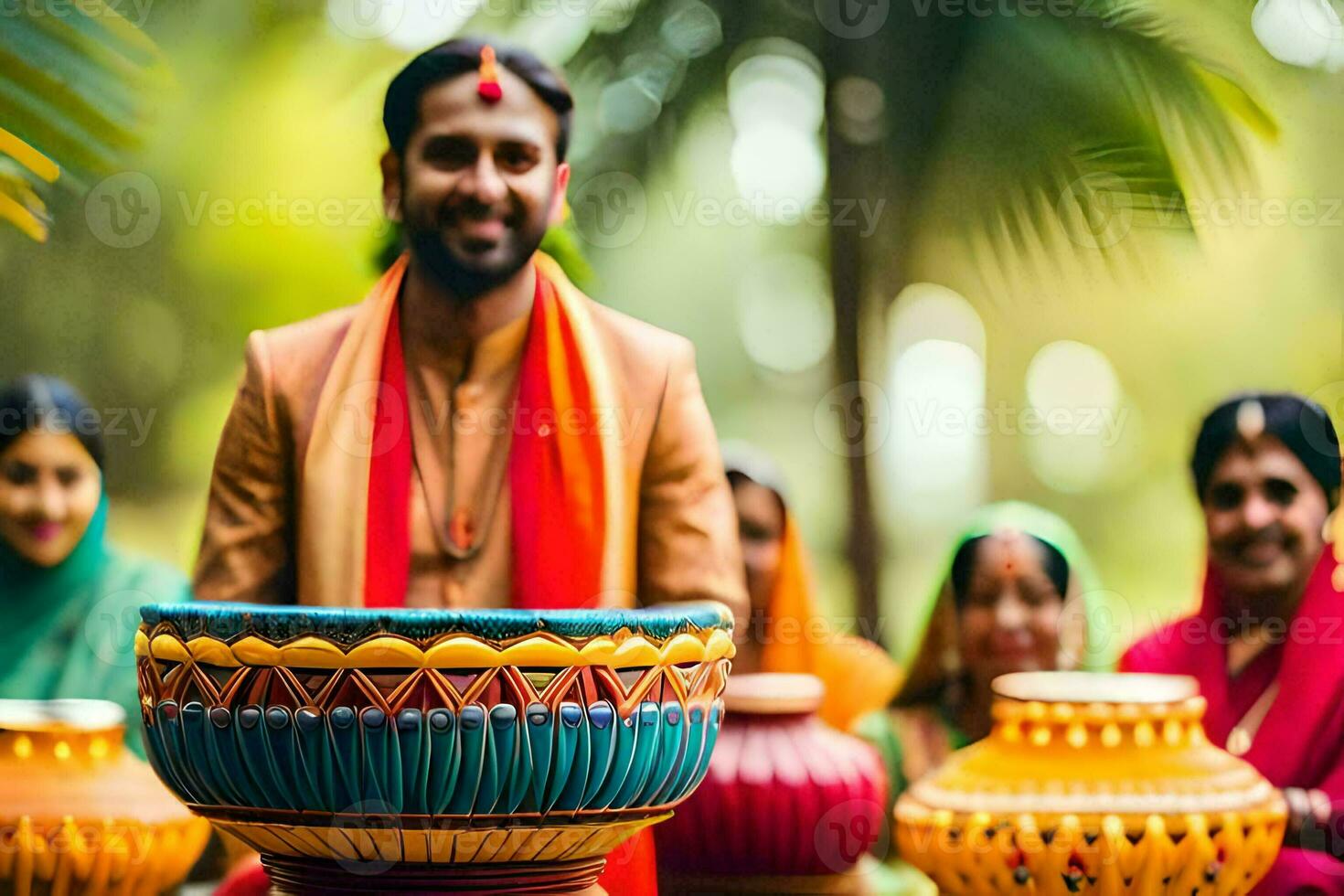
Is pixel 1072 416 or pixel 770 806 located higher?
pixel 1072 416

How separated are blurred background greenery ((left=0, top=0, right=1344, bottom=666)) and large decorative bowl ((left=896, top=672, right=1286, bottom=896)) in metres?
0.56

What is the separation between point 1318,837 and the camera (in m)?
1.70

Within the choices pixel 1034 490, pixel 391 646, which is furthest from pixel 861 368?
pixel 391 646

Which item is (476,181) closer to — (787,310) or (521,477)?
(521,477)

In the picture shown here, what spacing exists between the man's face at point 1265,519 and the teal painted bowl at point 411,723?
1.02m

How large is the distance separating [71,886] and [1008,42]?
1404 millimetres

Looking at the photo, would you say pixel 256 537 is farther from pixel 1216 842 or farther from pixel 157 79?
pixel 1216 842

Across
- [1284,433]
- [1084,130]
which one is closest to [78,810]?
[1284,433]

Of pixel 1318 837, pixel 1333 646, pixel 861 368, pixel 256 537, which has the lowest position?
pixel 1318 837

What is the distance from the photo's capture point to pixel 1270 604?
1884 mm

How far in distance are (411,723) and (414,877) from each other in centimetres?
12

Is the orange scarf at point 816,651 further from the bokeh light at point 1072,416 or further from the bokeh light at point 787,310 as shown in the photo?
the bokeh light at point 1072,416

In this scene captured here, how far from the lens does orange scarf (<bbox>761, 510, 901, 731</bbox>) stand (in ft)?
6.72

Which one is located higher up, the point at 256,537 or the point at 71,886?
the point at 256,537
